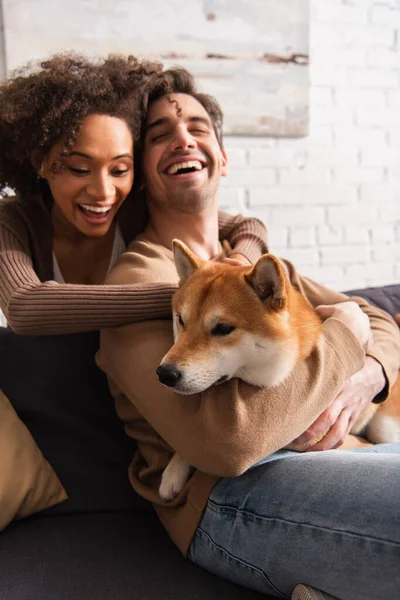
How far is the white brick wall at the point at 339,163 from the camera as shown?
2.55 metres

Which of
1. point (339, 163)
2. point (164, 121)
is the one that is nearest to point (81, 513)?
point (164, 121)

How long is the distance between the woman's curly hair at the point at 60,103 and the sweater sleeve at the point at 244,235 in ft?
1.38

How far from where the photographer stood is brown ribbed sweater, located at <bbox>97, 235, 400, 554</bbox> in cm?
104

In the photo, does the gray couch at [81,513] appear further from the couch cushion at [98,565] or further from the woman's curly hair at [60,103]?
the woman's curly hair at [60,103]

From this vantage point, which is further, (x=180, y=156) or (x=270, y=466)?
(x=180, y=156)

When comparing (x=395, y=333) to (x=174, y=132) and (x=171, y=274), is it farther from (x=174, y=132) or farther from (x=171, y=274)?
(x=174, y=132)

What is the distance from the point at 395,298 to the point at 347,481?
43.7 inches

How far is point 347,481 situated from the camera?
100 centimetres

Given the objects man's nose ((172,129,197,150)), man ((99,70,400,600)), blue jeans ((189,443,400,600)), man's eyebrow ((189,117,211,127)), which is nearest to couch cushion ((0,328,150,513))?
man ((99,70,400,600))

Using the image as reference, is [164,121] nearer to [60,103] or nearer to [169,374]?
[60,103]

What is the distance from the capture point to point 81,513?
138 cm

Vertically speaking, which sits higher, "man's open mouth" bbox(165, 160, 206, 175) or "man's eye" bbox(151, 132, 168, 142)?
"man's eye" bbox(151, 132, 168, 142)

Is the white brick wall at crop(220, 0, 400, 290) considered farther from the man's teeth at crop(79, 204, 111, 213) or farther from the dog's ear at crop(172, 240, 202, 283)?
the dog's ear at crop(172, 240, 202, 283)

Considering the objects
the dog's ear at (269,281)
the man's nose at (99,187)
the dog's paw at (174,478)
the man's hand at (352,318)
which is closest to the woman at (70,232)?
the man's nose at (99,187)
